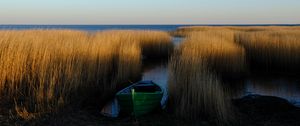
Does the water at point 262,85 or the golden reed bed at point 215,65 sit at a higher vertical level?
the golden reed bed at point 215,65

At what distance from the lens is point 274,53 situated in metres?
12.5

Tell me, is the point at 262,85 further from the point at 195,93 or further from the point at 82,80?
the point at 82,80

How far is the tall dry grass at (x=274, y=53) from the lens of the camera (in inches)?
472

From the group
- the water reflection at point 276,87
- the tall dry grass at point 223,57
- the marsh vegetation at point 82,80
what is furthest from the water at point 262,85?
the marsh vegetation at point 82,80

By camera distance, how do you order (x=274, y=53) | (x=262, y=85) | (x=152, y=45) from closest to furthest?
(x=262, y=85), (x=274, y=53), (x=152, y=45)

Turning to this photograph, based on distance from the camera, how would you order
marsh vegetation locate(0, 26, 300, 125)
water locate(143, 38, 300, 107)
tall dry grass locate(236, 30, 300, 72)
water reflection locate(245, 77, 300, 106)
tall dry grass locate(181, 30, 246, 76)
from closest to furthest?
marsh vegetation locate(0, 26, 300, 125)
water reflection locate(245, 77, 300, 106)
water locate(143, 38, 300, 107)
tall dry grass locate(181, 30, 246, 76)
tall dry grass locate(236, 30, 300, 72)

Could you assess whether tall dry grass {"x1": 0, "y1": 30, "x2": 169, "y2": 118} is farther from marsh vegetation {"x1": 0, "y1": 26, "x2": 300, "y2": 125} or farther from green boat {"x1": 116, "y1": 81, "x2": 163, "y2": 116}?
green boat {"x1": 116, "y1": 81, "x2": 163, "y2": 116}

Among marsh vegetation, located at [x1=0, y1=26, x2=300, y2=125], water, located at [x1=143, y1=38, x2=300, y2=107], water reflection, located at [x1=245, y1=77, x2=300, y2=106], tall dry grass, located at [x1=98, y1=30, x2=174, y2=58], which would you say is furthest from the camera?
tall dry grass, located at [x1=98, y1=30, x2=174, y2=58]

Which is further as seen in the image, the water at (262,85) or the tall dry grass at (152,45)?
the tall dry grass at (152,45)

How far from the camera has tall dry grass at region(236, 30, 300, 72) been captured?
12.0 metres

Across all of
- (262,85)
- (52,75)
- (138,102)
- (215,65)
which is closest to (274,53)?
(262,85)

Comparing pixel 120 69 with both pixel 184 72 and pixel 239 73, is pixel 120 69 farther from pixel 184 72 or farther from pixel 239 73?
pixel 239 73

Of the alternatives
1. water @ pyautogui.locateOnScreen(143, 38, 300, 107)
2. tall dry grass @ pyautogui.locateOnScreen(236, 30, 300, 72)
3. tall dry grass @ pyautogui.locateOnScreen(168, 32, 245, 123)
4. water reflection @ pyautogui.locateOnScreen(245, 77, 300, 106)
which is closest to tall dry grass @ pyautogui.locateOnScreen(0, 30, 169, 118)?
tall dry grass @ pyautogui.locateOnScreen(168, 32, 245, 123)

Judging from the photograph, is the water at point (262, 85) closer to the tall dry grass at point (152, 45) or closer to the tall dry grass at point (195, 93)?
the tall dry grass at point (195, 93)
